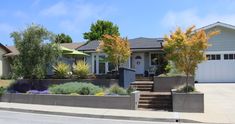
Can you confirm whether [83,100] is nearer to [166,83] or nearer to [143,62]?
[166,83]

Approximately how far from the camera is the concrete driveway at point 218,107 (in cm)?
1485

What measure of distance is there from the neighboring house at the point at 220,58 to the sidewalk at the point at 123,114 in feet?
51.1

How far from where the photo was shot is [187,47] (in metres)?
17.8

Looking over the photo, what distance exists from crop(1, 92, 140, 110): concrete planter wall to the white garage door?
1358cm

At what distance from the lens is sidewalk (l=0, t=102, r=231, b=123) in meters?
14.8

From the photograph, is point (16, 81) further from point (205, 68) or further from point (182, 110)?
point (205, 68)

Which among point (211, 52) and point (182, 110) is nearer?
point (182, 110)

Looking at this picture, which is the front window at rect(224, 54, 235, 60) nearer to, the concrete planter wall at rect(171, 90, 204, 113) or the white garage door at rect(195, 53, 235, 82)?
the white garage door at rect(195, 53, 235, 82)

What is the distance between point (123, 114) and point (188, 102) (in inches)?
125

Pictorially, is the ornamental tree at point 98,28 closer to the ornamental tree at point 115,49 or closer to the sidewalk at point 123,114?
the ornamental tree at point 115,49

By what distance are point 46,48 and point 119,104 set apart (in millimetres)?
7832

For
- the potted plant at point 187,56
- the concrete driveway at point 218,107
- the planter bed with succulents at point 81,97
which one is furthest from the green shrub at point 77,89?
the concrete driveway at point 218,107

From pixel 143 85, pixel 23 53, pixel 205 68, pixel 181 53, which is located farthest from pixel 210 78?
pixel 23 53

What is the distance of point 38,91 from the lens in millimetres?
21734
